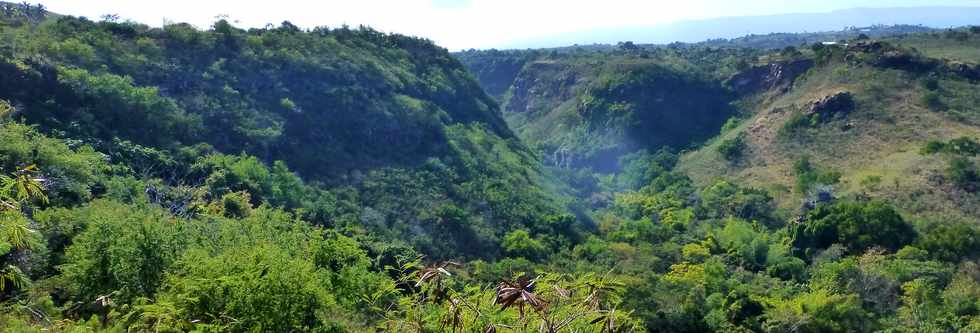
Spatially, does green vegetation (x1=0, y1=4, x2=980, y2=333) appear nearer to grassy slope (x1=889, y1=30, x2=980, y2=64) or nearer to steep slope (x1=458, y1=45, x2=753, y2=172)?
steep slope (x1=458, y1=45, x2=753, y2=172)

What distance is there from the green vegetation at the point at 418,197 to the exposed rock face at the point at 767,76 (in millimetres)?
546

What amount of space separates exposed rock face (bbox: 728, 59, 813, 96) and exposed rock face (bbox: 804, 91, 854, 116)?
1201 cm

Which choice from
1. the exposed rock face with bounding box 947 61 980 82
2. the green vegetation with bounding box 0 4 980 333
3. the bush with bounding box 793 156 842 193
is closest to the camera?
the green vegetation with bounding box 0 4 980 333

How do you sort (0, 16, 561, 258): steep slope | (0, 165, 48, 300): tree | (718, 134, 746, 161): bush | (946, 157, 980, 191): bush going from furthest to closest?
1. (718, 134, 746, 161): bush
2. (946, 157, 980, 191): bush
3. (0, 16, 561, 258): steep slope
4. (0, 165, 48, 300): tree

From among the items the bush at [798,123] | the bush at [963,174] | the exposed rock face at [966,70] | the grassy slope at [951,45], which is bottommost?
the bush at [963,174]

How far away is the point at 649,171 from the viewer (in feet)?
200

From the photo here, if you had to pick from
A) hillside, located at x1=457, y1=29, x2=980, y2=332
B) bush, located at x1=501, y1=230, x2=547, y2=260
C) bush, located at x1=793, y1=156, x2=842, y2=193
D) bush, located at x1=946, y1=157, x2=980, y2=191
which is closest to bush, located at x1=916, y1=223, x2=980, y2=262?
hillside, located at x1=457, y1=29, x2=980, y2=332

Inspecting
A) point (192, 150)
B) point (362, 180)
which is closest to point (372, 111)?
point (362, 180)

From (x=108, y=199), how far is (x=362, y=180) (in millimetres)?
17574

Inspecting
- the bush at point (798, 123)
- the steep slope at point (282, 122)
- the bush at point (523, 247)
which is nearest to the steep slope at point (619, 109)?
the bush at point (798, 123)

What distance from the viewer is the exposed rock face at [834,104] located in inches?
2167

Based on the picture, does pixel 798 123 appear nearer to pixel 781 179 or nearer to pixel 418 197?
pixel 781 179

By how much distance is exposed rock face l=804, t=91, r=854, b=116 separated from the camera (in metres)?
55.0

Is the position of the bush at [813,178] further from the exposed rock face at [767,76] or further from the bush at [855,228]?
the exposed rock face at [767,76]
